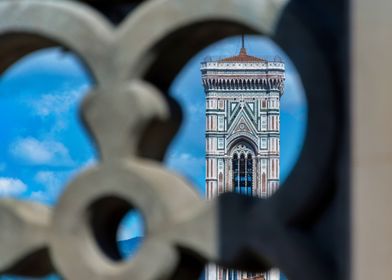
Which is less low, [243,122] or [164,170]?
[243,122]

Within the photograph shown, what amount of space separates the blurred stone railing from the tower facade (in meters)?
84.3

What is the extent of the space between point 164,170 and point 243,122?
289ft

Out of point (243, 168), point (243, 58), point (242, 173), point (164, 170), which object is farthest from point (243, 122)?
point (164, 170)

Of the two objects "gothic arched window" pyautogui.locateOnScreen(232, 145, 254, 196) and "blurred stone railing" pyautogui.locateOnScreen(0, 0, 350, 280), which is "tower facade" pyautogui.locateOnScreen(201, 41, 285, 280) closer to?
"gothic arched window" pyautogui.locateOnScreen(232, 145, 254, 196)

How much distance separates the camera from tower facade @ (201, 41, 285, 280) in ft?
296

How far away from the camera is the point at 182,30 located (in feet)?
13.4

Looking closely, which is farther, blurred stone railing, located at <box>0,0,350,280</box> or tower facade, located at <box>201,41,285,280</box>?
tower facade, located at <box>201,41,285,280</box>

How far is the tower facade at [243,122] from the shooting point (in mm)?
90250

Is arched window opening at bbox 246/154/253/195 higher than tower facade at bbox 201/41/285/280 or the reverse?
the reverse

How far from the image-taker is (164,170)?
13.4 feet

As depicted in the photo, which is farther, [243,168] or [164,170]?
[243,168]

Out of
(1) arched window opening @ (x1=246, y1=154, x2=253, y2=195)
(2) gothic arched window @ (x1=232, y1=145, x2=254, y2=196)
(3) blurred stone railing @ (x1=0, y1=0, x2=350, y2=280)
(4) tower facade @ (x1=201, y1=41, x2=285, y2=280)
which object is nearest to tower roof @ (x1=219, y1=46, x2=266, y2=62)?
(4) tower facade @ (x1=201, y1=41, x2=285, y2=280)

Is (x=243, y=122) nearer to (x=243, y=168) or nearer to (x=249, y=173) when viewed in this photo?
(x=243, y=168)

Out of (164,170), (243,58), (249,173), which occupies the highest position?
(243,58)
